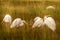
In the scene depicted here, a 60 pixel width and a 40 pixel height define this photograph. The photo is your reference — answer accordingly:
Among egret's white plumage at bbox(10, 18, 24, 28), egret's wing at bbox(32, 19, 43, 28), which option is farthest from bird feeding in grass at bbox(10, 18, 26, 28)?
egret's wing at bbox(32, 19, 43, 28)

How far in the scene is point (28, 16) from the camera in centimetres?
126

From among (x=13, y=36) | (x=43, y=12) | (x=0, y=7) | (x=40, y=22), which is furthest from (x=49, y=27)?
(x=0, y=7)

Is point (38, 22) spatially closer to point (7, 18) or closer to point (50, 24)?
point (50, 24)

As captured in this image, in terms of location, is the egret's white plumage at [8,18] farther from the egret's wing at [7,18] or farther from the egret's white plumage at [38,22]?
the egret's white plumage at [38,22]

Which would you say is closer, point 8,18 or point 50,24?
point 50,24

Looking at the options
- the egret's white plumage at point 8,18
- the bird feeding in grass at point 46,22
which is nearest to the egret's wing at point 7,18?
the egret's white plumage at point 8,18

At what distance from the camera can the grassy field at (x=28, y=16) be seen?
1.20 m

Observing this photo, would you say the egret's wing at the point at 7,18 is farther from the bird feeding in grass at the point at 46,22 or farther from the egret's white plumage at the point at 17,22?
the bird feeding in grass at the point at 46,22

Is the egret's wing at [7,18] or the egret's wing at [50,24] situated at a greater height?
the egret's wing at [7,18]

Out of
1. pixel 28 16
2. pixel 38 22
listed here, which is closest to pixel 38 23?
pixel 38 22

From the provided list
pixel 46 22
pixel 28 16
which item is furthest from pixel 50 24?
pixel 28 16

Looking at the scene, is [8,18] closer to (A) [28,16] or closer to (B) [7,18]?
(B) [7,18]

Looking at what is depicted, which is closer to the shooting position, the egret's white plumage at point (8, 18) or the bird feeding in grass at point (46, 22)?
the bird feeding in grass at point (46, 22)

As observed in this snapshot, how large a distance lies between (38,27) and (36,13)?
13 cm
